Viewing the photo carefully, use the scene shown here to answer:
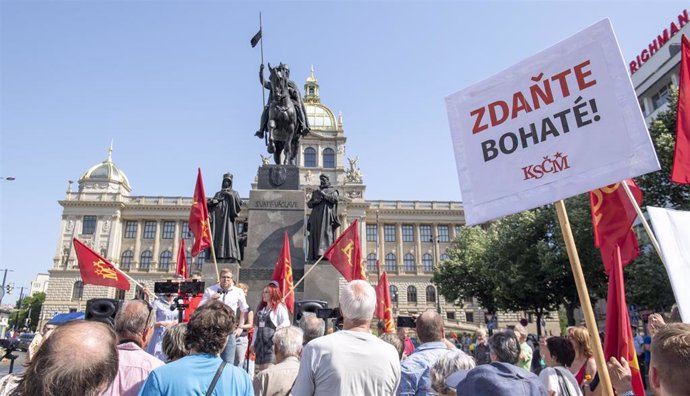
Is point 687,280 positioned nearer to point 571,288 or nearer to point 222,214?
point 222,214

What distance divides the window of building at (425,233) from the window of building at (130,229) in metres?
41.8

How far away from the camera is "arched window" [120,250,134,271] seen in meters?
65.4

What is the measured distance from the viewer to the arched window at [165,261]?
66062 mm

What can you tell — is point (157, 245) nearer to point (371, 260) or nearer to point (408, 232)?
point (371, 260)

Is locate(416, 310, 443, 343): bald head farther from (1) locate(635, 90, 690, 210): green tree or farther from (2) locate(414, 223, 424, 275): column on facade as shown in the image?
(2) locate(414, 223, 424, 275): column on facade

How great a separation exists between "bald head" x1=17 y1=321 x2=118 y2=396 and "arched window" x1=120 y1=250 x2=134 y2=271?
70.5 meters

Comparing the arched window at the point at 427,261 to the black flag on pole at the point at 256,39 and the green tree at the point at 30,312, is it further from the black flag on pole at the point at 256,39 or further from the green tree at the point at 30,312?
the green tree at the point at 30,312

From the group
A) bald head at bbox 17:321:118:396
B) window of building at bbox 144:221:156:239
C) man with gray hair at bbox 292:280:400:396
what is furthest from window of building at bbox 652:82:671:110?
window of building at bbox 144:221:156:239

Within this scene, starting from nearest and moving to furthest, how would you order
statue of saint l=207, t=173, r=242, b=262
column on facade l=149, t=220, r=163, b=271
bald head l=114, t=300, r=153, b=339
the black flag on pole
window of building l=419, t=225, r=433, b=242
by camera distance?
bald head l=114, t=300, r=153, b=339
statue of saint l=207, t=173, r=242, b=262
the black flag on pole
column on facade l=149, t=220, r=163, b=271
window of building l=419, t=225, r=433, b=242

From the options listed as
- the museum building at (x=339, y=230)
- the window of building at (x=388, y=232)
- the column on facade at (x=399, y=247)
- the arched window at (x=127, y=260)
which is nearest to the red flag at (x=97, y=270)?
the museum building at (x=339, y=230)

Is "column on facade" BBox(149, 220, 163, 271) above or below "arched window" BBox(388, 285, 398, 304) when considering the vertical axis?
above

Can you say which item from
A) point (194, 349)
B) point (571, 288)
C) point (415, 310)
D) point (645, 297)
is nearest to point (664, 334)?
point (194, 349)

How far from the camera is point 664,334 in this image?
1.92m

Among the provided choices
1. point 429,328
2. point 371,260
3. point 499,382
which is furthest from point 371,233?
point 499,382
